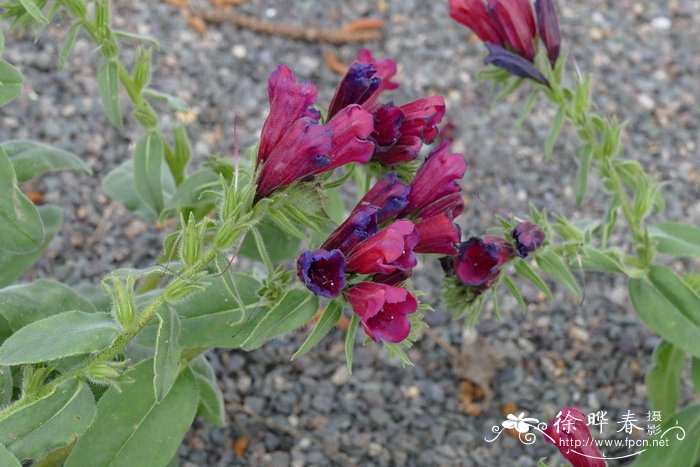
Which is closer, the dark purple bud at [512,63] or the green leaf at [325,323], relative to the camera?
the green leaf at [325,323]

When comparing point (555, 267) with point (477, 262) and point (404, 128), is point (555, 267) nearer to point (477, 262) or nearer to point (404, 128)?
point (477, 262)

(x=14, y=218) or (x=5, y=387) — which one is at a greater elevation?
(x=14, y=218)

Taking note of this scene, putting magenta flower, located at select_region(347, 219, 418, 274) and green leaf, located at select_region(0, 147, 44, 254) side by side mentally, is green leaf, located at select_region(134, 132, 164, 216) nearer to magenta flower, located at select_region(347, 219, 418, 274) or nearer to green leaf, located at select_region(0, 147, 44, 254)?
green leaf, located at select_region(0, 147, 44, 254)

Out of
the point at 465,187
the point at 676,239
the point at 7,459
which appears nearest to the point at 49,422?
the point at 7,459

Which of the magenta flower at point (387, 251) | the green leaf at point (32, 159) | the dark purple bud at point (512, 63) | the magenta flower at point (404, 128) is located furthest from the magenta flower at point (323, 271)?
the green leaf at point (32, 159)

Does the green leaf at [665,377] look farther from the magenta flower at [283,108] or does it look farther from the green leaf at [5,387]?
the green leaf at [5,387]
